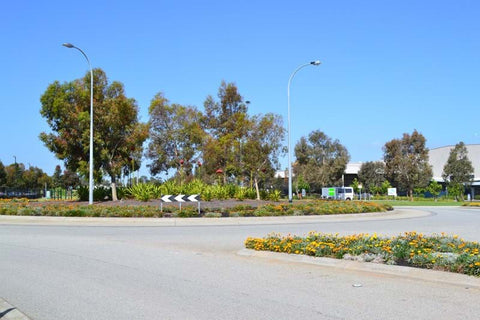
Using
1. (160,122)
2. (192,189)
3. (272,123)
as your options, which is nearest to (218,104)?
(272,123)

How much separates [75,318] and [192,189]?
79.2 feet

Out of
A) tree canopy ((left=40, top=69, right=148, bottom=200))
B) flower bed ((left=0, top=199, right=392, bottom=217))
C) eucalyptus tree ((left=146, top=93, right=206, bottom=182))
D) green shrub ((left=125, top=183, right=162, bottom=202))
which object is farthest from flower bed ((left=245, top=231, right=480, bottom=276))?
eucalyptus tree ((left=146, top=93, right=206, bottom=182))

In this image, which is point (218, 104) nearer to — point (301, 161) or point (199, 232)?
point (199, 232)

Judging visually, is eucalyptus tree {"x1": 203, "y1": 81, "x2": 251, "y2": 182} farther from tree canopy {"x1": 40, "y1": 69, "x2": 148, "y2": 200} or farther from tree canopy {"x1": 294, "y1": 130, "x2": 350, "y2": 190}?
tree canopy {"x1": 294, "y1": 130, "x2": 350, "y2": 190}

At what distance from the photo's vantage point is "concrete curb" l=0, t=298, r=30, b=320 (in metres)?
5.77

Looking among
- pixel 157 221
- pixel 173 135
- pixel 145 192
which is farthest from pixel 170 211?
pixel 173 135

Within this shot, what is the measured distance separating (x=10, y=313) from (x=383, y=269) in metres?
6.26

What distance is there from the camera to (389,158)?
2616 inches

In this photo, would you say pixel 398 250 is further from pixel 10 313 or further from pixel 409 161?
pixel 409 161

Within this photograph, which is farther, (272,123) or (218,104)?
(218,104)

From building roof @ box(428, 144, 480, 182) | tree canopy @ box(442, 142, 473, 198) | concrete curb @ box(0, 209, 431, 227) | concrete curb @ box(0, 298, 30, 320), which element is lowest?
concrete curb @ box(0, 298, 30, 320)

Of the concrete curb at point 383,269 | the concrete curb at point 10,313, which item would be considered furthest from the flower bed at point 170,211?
the concrete curb at point 10,313

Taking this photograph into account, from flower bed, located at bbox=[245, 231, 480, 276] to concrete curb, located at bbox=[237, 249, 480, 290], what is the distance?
22cm

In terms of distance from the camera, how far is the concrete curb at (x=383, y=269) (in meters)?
7.52
